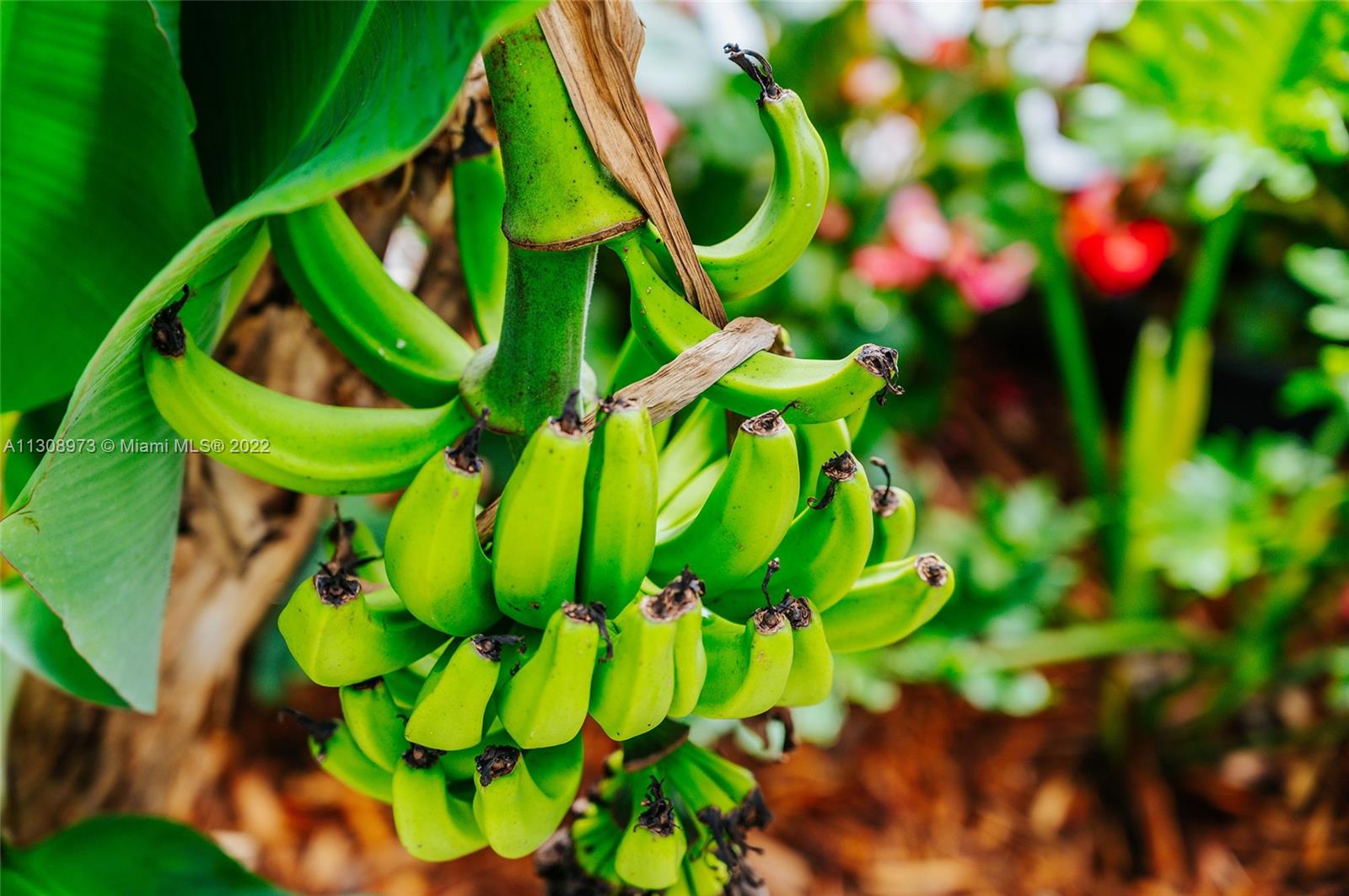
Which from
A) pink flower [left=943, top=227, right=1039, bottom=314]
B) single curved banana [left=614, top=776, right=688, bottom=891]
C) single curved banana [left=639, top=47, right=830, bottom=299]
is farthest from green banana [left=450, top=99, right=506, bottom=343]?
pink flower [left=943, top=227, right=1039, bottom=314]

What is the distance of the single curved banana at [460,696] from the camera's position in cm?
37

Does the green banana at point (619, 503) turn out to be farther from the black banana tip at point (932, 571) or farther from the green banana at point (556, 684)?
the black banana tip at point (932, 571)

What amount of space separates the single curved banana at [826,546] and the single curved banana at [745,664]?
3cm

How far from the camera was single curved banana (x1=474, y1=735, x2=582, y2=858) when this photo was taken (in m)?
0.39

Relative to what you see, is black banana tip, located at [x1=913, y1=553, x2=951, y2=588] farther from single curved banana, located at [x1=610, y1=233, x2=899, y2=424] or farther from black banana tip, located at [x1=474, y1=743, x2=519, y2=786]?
black banana tip, located at [x1=474, y1=743, x2=519, y2=786]

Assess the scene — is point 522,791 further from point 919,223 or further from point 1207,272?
point 919,223

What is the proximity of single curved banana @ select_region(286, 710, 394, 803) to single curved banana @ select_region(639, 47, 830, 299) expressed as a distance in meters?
0.29

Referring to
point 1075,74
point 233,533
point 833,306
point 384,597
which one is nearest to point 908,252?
point 833,306

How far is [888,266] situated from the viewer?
142 centimetres

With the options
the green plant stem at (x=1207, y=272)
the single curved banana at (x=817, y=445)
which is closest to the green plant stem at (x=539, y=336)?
the single curved banana at (x=817, y=445)

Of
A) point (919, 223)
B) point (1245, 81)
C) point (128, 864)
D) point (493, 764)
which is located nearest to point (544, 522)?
point (493, 764)

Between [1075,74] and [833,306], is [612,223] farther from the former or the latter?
[1075,74]

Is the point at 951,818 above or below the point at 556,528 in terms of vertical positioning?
below

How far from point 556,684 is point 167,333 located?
213 millimetres
